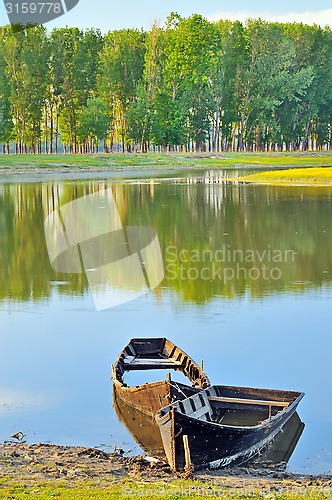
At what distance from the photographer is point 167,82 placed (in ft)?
382

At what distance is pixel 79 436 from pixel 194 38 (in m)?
106

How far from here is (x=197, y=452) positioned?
419 inches

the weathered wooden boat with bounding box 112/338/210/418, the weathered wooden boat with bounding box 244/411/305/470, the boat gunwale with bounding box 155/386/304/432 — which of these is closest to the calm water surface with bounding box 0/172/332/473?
the weathered wooden boat with bounding box 244/411/305/470

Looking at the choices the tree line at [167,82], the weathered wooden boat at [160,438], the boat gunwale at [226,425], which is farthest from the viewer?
the tree line at [167,82]

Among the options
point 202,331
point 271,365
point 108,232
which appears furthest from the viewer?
point 108,232

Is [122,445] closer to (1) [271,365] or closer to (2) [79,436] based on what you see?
(2) [79,436]

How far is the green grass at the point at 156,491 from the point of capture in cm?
917

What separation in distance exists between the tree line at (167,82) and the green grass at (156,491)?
326 ft

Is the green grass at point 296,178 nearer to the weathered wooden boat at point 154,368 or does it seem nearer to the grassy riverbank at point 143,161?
the grassy riverbank at point 143,161

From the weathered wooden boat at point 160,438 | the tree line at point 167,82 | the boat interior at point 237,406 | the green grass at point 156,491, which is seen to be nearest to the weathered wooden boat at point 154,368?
the weathered wooden boat at point 160,438

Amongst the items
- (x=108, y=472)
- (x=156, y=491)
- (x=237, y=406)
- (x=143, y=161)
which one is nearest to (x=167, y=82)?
(x=143, y=161)

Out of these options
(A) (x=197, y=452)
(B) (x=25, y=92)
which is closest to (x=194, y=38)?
(B) (x=25, y=92)

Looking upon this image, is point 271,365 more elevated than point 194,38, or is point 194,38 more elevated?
point 194,38

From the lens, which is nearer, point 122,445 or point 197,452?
point 197,452
